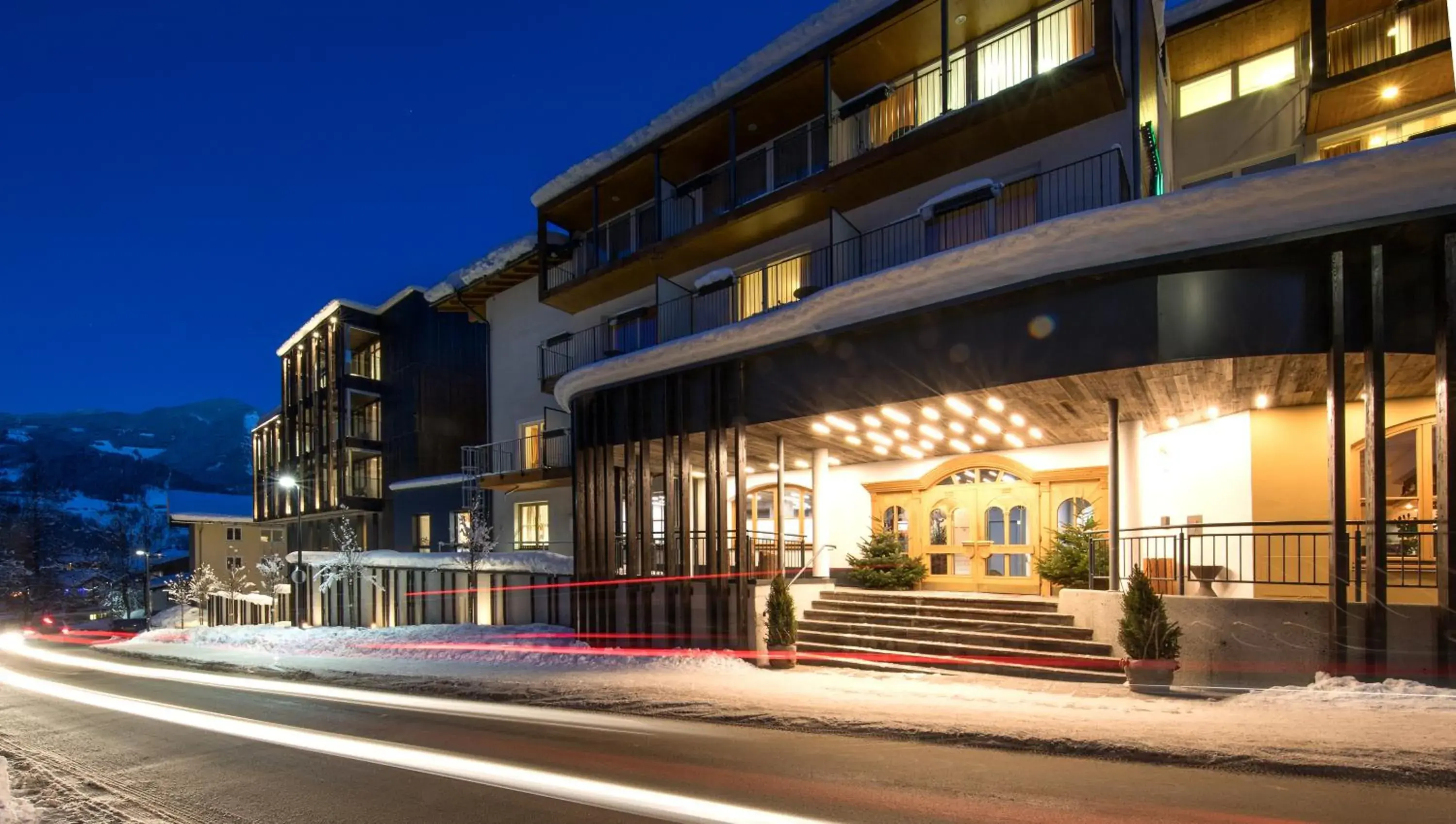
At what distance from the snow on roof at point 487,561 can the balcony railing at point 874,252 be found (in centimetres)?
565

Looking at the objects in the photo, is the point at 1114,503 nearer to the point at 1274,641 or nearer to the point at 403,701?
the point at 1274,641

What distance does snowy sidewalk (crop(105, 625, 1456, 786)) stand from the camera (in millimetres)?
6855

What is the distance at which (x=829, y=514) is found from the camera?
815 inches

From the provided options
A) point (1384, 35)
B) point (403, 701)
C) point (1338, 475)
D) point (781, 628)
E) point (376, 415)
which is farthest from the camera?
point (376, 415)

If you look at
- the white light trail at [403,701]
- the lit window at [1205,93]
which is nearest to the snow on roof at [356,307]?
the white light trail at [403,701]

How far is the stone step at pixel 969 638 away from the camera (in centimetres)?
1166

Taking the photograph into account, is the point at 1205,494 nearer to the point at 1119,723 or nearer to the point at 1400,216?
the point at 1400,216

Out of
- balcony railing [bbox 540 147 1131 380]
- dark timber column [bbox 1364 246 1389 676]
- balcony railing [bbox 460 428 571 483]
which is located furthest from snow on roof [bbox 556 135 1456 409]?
balcony railing [bbox 460 428 571 483]

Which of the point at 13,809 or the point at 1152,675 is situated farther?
the point at 1152,675

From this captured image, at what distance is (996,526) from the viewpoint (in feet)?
57.3

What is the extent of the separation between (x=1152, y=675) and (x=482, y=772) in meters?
8.15

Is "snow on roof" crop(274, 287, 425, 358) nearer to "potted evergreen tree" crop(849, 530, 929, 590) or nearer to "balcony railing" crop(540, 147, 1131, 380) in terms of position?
"balcony railing" crop(540, 147, 1131, 380)

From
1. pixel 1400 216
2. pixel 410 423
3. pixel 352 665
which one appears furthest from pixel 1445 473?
pixel 410 423

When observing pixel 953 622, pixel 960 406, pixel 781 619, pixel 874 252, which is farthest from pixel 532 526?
pixel 960 406
